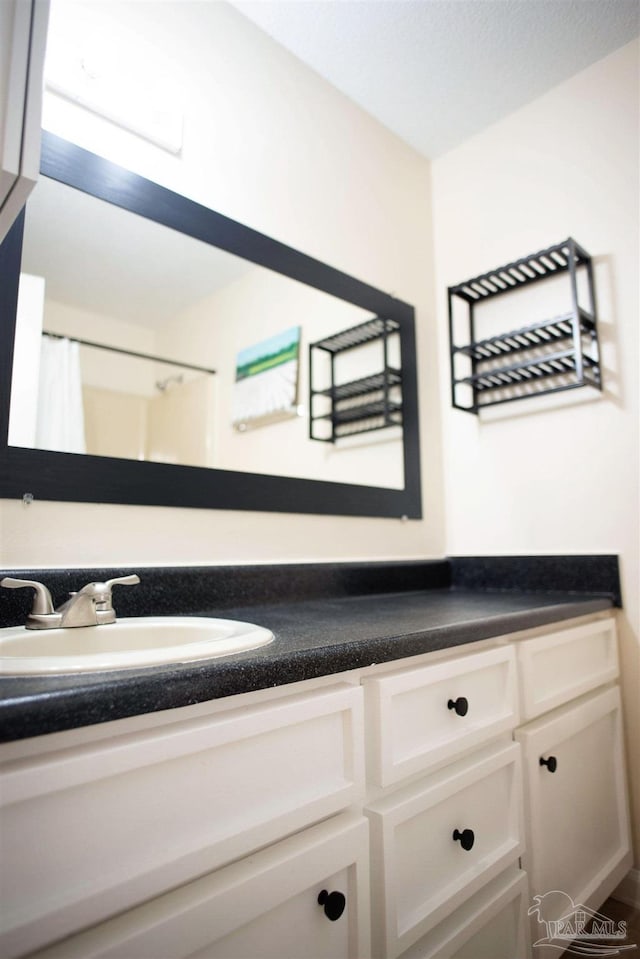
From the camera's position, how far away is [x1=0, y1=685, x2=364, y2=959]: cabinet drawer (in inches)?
18.1

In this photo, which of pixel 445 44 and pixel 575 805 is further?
pixel 445 44

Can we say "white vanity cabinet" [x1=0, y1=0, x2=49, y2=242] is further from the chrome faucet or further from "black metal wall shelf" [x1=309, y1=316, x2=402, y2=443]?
"black metal wall shelf" [x1=309, y1=316, x2=402, y2=443]

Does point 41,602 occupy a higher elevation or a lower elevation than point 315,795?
higher

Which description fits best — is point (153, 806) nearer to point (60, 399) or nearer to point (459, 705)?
point (459, 705)

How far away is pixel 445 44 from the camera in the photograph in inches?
62.1

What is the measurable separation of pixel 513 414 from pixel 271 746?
1.43 m

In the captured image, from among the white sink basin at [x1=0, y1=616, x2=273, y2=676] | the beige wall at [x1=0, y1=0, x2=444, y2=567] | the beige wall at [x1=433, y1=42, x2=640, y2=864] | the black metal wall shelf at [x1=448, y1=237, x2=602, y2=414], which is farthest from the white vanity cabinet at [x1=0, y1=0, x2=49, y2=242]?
the beige wall at [x1=433, y1=42, x2=640, y2=864]

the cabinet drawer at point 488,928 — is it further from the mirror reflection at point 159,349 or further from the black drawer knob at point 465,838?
the mirror reflection at point 159,349

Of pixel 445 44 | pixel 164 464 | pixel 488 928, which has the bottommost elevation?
pixel 488 928

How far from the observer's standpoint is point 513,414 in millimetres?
1770

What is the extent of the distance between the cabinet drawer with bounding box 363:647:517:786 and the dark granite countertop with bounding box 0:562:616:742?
0.05 metres

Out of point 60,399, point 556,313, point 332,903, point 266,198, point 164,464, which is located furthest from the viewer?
point 556,313

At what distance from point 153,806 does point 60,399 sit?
79 centimetres
